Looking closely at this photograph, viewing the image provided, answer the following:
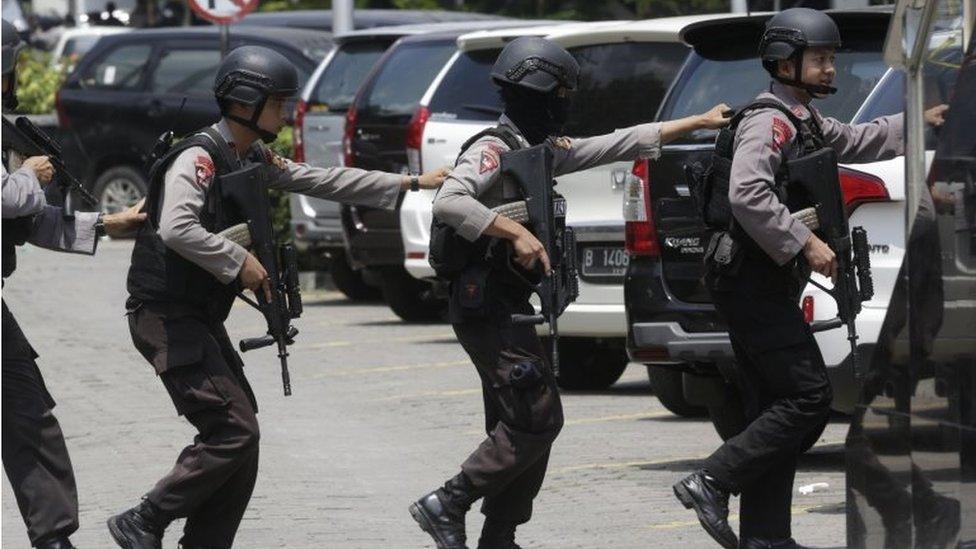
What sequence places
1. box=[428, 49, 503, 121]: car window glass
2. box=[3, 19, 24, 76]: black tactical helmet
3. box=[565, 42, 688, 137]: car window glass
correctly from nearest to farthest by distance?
box=[3, 19, 24, 76]: black tactical helmet, box=[565, 42, 688, 137]: car window glass, box=[428, 49, 503, 121]: car window glass

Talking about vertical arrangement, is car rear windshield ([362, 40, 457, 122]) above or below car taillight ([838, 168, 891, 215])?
below

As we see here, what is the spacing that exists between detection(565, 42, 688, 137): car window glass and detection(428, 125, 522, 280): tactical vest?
478cm

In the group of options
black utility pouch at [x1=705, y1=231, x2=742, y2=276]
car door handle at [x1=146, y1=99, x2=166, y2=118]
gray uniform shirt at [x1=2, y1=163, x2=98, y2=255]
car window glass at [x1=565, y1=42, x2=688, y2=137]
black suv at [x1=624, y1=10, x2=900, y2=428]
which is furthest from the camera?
car door handle at [x1=146, y1=99, x2=166, y2=118]

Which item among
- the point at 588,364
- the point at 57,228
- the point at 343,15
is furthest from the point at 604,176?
the point at 343,15

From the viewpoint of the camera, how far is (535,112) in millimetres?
6918

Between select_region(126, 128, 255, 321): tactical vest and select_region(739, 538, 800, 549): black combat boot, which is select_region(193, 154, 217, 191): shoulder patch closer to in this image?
select_region(126, 128, 255, 321): tactical vest

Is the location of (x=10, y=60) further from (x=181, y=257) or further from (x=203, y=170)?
(x=181, y=257)

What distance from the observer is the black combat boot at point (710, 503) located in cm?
701

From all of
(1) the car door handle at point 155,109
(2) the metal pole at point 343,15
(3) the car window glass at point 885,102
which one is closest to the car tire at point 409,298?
(2) the metal pole at point 343,15

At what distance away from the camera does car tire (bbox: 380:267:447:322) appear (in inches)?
602

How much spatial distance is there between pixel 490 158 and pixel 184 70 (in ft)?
46.7

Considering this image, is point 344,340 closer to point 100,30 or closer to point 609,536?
point 609,536

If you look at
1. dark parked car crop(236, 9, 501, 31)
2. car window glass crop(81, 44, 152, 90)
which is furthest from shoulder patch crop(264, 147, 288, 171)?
dark parked car crop(236, 9, 501, 31)

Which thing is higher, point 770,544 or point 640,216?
point 640,216
